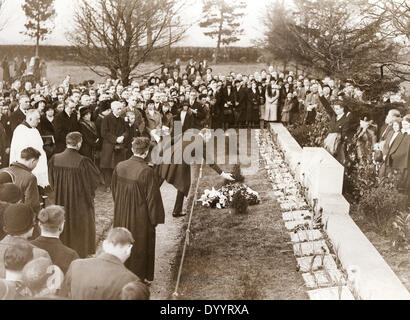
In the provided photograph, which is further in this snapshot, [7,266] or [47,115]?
[47,115]

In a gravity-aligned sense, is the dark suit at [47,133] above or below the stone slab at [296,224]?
above

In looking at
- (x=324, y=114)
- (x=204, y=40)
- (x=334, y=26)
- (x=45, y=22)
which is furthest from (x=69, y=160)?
(x=324, y=114)

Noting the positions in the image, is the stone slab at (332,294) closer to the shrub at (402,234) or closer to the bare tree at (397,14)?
the shrub at (402,234)

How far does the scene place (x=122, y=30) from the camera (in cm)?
1008

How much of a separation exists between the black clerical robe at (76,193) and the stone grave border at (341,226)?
112 inches

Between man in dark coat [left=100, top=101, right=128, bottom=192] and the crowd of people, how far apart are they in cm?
2

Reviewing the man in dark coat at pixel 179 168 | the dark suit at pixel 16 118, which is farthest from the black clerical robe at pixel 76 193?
the dark suit at pixel 16 118

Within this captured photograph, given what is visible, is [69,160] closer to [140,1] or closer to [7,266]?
[7,266]

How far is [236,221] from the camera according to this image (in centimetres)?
709

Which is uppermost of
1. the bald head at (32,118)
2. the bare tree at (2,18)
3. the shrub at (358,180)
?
the bare tree at (2,18)

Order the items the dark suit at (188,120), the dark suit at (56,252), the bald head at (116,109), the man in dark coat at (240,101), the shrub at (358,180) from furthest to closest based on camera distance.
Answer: the man in dark coat at (240,101)
the dark suit at (188,120)
the bald head at (116,109)
the shrub at (358,180)
the dark suit at (56,252)

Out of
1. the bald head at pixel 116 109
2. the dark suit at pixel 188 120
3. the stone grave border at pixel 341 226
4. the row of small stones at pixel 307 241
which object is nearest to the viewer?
the stone grave border at pixel 341 226

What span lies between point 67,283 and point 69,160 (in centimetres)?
250

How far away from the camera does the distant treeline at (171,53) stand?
884 centimetres
